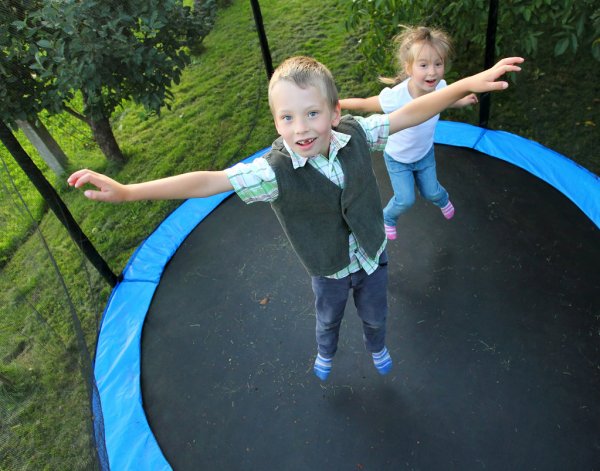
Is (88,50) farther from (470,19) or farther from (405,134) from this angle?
(470,19)

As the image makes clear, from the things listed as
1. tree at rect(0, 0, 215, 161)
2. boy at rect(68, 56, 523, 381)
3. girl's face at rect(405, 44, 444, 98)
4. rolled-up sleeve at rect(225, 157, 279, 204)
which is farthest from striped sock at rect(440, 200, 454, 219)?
tree at rect(0, 0, 215, 161)

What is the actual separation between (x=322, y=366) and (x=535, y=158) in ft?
5.68

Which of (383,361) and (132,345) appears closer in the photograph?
(383,361)

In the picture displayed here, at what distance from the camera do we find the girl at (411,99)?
185 centimetres

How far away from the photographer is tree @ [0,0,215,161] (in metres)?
2.20

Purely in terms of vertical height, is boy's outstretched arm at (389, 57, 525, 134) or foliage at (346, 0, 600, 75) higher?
boy's outstretched arm at (389, 57, 525, 134)

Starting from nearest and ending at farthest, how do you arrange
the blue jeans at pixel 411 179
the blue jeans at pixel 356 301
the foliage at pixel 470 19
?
1. the blue jeans at pixel 356 301
2. the blue jeans at pixel 411 179
3. the foliage at pixel 470 19

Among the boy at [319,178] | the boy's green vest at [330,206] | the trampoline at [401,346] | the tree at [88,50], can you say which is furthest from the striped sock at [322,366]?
the tree at [88,50]

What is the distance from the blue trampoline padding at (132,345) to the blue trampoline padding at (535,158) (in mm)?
1527

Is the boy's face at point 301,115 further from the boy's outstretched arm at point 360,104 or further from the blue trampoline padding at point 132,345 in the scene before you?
the blue trampoline padding at point 132,345

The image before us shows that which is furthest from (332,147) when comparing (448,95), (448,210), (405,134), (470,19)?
(470,19)

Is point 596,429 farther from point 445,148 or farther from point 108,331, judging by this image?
point 108,331

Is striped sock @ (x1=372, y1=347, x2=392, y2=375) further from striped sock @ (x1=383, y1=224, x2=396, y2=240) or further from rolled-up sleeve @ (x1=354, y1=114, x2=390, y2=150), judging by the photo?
rolled-up sleeve @ (x1=354, y1=114, x2=390, y2=150)

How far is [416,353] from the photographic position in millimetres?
1948
